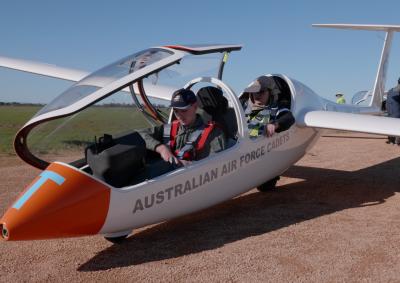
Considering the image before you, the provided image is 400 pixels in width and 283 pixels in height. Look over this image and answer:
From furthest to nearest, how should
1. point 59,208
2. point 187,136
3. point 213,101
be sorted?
1. point 213,101
2. point 187,136
3. point 59,208

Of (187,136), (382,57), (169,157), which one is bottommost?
(169,157)

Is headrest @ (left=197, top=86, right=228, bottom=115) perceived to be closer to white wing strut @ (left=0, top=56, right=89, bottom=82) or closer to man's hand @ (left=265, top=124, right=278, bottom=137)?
man's hand @ (left=265, top=124, right=278, bottom=137)

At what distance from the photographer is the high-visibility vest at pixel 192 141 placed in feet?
17.9

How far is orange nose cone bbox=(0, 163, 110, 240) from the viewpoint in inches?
166

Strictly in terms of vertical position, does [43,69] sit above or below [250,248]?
above

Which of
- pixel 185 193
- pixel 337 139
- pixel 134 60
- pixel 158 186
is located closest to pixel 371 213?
pixel 185 193

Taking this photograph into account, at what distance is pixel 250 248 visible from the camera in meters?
5.09

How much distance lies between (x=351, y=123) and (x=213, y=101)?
91.5 inches

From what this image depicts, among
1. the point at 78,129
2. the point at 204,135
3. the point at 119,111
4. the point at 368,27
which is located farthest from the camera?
the point at 368,27

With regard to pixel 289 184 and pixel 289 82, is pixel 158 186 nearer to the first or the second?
pixel 289 82

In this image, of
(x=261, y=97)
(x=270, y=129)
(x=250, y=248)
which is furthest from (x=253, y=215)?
(x=261, y=97)

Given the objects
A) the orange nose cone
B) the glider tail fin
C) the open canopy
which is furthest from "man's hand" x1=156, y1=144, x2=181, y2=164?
the glider tail fin

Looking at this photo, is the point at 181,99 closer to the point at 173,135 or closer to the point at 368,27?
the point at 173,135

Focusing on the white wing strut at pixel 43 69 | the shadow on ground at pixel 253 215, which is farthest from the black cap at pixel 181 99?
the white wing strut at pixel 43 69
